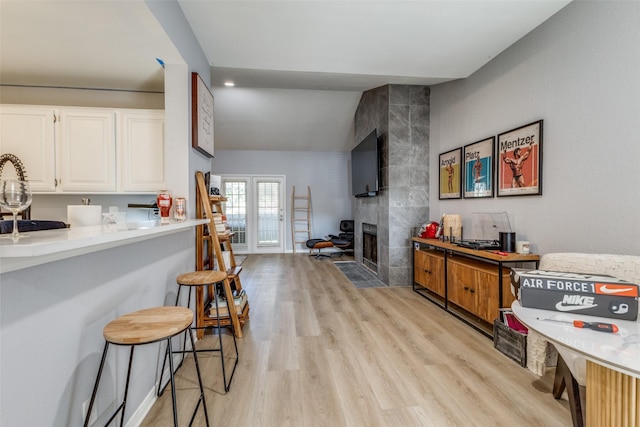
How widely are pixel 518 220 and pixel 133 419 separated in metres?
3.40

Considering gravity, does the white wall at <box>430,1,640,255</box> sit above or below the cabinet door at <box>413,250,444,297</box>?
above

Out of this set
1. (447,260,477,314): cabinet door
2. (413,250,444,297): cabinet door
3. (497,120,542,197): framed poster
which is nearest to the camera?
(497,120,542,197): framed poster

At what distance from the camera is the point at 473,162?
3266 millimetres

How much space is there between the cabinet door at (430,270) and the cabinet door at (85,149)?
3.54m

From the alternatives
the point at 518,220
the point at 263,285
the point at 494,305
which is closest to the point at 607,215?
the point at 518,220

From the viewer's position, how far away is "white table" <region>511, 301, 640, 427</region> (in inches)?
32.0

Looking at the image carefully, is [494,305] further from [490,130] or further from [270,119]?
[270,119]

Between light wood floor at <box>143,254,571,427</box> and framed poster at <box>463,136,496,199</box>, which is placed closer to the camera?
light wood floor at <box>143,254,571,427</box>

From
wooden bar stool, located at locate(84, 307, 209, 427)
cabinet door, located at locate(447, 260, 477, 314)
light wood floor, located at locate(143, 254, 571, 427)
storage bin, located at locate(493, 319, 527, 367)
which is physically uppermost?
wooden bar stool, located at locate(84, 307, 209, 427)

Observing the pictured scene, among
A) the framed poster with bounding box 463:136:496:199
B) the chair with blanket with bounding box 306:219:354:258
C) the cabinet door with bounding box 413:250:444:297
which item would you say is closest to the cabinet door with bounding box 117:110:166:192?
the cabinet door with bounding box 413:250:444:297

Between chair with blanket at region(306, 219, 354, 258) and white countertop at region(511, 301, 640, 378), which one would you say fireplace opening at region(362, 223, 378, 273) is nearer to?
chair with blanket at region(306, 219, 354, 258)

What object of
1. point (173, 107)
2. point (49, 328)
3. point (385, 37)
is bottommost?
point (49, 328)

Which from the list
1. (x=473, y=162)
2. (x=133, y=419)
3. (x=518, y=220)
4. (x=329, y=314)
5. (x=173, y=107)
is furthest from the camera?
(x=473, y=162)

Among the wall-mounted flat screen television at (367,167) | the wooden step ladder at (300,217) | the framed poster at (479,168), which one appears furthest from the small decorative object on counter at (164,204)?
the wooden step ladder at (300,217)
